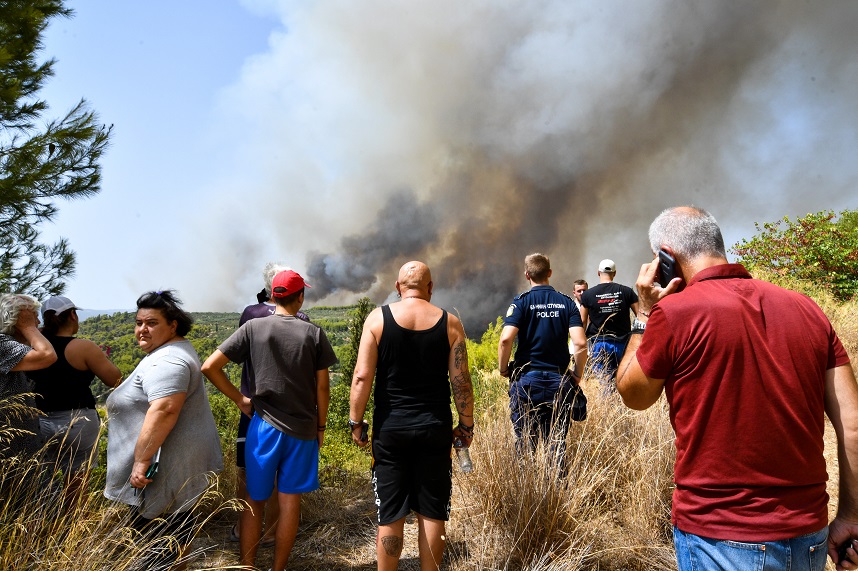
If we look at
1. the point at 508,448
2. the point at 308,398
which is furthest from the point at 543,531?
the point at 308,398

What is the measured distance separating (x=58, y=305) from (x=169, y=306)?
93 centimetres

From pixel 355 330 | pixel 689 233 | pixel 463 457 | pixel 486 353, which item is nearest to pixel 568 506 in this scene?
pixel 463 457

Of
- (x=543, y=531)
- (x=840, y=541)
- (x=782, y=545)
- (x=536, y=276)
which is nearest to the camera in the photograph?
(x=782, y=545)

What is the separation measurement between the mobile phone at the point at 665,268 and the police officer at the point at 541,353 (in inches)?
72.1

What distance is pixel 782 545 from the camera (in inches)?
60.6

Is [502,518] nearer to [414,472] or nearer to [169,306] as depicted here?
[414,472]

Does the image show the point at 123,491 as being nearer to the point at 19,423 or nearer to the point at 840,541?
the point at 19,423

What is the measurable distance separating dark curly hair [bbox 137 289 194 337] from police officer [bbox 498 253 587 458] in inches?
77.8

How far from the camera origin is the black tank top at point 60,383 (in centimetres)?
303

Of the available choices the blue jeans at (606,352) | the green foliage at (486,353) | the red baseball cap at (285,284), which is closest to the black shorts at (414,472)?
the red baseball cap at (285,284)

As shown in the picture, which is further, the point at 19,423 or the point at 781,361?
the point at 19,423

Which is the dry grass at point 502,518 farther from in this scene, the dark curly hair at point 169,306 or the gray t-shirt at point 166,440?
the dark curly hair at point 169,306

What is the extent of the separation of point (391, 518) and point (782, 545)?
1649mm

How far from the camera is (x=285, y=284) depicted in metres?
3.02
